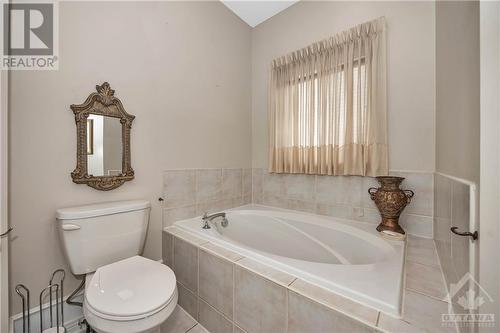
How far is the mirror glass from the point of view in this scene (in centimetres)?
129

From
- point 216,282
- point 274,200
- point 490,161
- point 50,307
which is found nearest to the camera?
point 490,161

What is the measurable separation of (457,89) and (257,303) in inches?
53.2

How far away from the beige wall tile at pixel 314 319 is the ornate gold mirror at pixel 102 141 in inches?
52.0

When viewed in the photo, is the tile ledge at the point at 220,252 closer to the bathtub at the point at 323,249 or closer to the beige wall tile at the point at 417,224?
the bathtub at the point at 323,249

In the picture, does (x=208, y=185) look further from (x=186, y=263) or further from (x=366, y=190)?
(x=366, y=190)

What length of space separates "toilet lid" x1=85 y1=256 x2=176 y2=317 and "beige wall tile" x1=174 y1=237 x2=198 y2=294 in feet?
0.74

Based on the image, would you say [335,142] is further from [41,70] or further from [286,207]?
[41,70]

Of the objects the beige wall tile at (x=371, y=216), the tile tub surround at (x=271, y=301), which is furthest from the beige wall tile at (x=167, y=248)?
the beige wall tile at (x=371, y=216)

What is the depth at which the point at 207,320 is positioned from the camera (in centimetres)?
124

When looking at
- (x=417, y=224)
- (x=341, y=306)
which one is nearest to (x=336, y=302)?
(x=341, y=306)

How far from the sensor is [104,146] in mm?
1348

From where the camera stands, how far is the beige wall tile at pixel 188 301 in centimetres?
132

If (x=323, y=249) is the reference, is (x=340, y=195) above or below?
above

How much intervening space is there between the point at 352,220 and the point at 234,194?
1.18 metres
